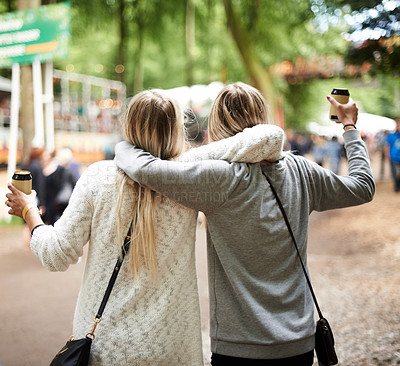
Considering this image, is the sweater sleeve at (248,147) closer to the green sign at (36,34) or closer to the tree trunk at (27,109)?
the green sign at (36,34)

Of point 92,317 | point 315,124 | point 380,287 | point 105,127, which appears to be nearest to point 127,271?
point 92,317

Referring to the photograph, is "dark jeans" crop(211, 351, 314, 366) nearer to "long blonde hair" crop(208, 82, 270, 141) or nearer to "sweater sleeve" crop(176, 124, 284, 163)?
"sweater sleeve" crop(176, 124, 284, 163)

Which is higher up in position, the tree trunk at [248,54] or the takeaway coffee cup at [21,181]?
the tree trunk at [248,54]

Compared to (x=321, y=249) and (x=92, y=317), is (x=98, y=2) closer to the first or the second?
(x=321, y=249)

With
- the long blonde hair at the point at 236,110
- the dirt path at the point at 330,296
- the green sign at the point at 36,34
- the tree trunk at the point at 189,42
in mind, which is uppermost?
the tree trunk at the point at 189,42

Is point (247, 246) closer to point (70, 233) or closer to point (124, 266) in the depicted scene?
point (124, 266)

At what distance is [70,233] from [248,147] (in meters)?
0.78

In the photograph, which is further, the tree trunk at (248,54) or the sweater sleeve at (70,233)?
the tree trunk at (248,54)

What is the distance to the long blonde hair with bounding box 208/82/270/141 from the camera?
6.49ft

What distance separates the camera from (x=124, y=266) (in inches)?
71.4

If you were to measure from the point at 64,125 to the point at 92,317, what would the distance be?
831 inches

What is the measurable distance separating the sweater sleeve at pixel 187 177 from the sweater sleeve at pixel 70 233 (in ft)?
0.63

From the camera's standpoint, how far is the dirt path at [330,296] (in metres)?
4.11

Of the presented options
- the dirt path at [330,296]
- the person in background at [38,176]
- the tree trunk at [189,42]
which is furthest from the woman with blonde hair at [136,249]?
the tree trunk at [189,42]
